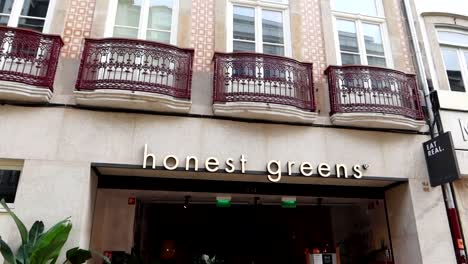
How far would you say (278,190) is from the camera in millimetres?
7109

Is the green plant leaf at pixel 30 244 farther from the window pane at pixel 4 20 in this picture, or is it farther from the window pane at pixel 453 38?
the window pane at pixel 453 38

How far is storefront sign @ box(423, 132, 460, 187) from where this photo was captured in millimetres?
6355

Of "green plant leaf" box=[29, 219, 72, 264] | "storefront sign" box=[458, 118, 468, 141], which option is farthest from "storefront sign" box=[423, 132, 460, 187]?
"green plant leaf" box=[29, 219, 72, 264]

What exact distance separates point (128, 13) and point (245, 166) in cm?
353

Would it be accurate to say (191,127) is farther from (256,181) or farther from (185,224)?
(185,224)

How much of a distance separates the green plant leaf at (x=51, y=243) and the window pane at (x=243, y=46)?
418 centimetres

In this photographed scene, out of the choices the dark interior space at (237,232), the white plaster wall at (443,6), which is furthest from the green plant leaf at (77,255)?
the white plaster wall at (443,6)

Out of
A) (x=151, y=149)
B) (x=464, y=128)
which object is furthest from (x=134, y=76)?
(x=464, y=128)

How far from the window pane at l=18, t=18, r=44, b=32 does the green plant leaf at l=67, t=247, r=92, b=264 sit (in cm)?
383

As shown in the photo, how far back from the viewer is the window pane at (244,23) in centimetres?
741

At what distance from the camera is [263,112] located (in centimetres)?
637

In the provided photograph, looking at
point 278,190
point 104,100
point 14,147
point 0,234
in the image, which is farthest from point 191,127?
point 0,234

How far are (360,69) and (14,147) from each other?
5.80 metres

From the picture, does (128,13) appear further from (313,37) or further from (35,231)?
(35,231)
